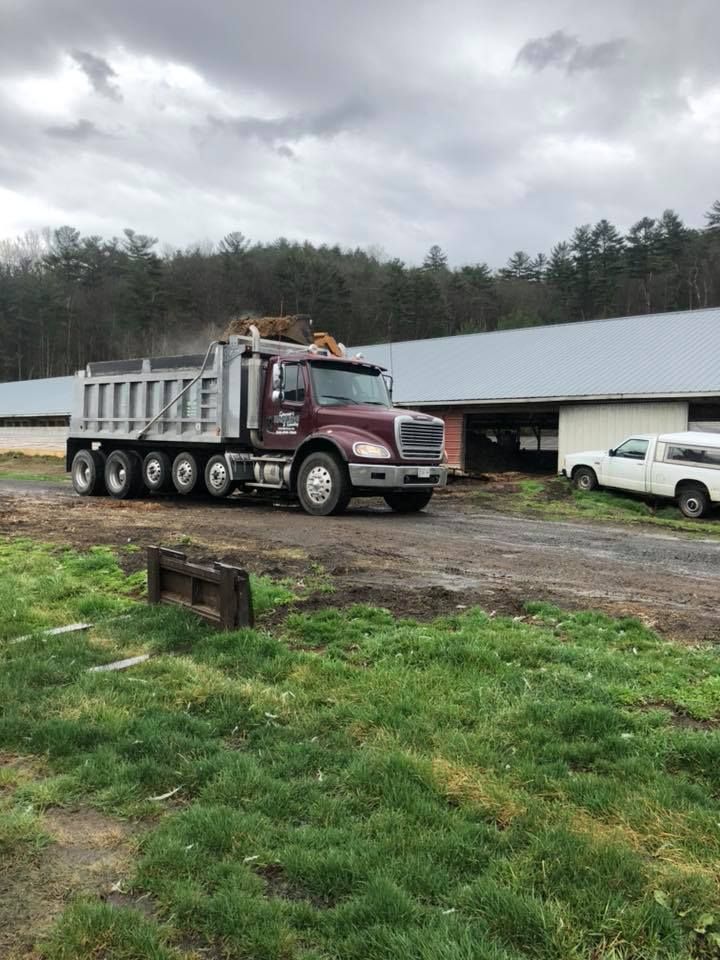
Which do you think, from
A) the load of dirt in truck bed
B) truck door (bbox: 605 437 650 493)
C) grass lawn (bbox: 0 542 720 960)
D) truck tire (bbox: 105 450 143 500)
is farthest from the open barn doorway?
grass lawn (bbox: 0 542 720 960)

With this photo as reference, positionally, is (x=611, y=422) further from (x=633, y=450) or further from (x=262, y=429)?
(x=262, y=429)

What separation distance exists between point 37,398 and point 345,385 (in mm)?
36143

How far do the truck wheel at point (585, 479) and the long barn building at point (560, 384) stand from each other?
344 centimetres

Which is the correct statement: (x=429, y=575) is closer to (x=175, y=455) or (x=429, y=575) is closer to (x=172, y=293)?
(x=175, y=455)

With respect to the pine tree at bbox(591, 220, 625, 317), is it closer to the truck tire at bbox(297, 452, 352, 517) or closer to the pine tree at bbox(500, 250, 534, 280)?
the pine tree at bbox(500, 250, 534, 280)

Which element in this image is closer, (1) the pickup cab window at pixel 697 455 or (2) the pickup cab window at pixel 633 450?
(1) the pickup cab window at pixel 697 455

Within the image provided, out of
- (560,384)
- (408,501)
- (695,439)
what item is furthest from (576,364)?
(408,501)

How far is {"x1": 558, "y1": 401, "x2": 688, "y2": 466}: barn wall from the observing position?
21.1m

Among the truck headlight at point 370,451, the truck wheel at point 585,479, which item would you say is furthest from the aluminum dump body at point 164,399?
the truck wheel at point 585,479

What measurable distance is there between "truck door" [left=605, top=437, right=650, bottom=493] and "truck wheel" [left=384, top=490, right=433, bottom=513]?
239 inches

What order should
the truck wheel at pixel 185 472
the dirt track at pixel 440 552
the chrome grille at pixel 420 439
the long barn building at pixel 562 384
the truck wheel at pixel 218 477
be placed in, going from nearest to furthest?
1. the dirt track at pixel 440 552
2. the chrome grille at pixel 420 439
3. the truck wheel at pixel 218 477
4. the truck wheel at pixel 185 472
5. the long barn building at pixel 562 384

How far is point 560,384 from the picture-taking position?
77.7ft

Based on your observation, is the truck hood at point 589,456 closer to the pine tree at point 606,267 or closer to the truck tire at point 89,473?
the truck tire at point 89,473

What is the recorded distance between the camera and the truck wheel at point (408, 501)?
46.3ft
